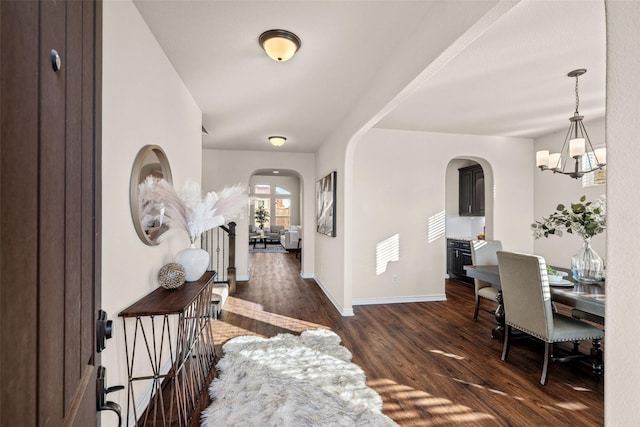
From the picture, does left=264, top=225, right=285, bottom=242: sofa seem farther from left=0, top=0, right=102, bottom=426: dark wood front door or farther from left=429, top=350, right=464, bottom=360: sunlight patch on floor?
left=0, top=0, right=102, bottom=426: dark wood front door

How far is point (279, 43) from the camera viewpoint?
2.19 metres

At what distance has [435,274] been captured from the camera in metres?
4.79

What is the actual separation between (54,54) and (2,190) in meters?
0.27

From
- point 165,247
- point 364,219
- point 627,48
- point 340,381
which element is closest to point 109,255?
point 165,247

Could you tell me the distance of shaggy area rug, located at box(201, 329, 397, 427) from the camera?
1.92 metres

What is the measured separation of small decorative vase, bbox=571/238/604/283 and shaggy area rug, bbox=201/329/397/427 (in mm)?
2130

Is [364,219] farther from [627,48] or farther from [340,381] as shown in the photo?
[627,48]

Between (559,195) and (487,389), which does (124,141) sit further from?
(559,195)

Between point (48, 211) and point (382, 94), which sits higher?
point (382, 94)

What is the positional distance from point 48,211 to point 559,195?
5.80 metres

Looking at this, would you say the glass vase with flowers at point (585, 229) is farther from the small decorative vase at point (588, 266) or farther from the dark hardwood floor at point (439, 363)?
the dark hardwood floor at point (439, 363)

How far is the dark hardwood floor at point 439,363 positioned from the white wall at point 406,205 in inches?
13.6

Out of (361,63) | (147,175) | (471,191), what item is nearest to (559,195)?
(471,191)

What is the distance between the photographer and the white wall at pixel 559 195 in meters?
4.14
